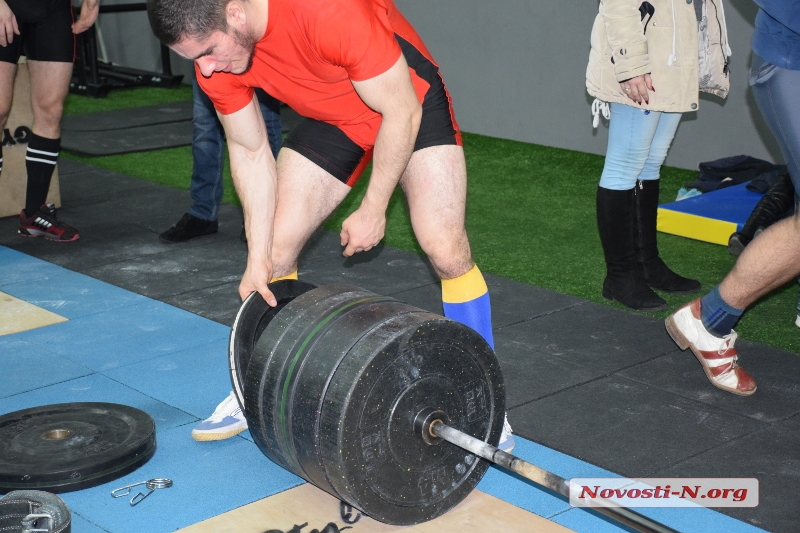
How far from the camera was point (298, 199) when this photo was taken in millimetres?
2398

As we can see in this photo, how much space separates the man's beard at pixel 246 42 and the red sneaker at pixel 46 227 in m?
2.58

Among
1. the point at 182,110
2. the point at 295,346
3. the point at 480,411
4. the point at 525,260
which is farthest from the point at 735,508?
the point at 182,110

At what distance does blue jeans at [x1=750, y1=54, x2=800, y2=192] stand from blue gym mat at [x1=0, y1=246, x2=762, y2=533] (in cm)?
96

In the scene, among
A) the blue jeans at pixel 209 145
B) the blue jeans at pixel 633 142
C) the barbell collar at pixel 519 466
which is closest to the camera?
the barbell collar at pixel 519 466

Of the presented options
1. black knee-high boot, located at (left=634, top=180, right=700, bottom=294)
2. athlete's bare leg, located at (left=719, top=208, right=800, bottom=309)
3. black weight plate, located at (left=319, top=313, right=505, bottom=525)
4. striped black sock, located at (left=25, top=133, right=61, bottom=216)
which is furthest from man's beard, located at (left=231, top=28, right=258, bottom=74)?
striped black sock, located at (left=25, top=133, right=61, bottom=216)

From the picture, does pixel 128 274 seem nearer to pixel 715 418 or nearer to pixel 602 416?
pixel 602 416

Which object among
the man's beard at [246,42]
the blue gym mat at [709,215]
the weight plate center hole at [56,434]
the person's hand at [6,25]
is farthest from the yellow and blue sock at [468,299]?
the person's hand at [6,25]

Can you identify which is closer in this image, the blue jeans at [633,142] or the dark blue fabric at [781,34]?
the dark blue fabric at [781,34]

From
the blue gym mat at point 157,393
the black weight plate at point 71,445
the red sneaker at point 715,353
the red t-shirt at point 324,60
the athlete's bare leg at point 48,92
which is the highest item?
the red t-shirt at point 324,60

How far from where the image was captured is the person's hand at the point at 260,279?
7.50ft

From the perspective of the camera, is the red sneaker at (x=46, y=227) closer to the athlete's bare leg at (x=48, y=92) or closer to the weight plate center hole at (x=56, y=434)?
the athlete's bare leg at (x=48, y=92)

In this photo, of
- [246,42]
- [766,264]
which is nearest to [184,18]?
[246,42]

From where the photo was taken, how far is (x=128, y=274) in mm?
3936

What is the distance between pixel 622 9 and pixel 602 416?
1316 millimetres
